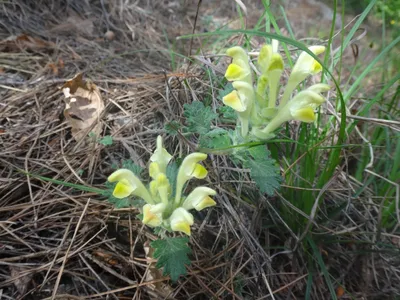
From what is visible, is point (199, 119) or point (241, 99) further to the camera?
point (199, 119)

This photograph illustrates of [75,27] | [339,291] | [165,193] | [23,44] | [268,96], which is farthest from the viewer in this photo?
[75,27]

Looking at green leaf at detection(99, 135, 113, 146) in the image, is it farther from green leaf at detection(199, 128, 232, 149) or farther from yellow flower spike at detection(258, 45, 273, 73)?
yellow flower spike at detection(258, 45, 273, 73)

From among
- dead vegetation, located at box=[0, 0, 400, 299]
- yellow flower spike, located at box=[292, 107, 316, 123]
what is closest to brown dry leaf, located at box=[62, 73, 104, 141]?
dead vegetation, located at box=[0, 0, 400, 299]

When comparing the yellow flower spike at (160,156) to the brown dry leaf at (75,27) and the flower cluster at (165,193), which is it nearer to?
the flower cluster at (165,193)

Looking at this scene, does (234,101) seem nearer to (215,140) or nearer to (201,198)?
(215,140)

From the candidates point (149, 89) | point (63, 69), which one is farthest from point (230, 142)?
point (63, 69)

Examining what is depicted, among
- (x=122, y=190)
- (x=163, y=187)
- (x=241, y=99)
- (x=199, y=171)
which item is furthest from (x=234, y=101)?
(x=122, y=190)

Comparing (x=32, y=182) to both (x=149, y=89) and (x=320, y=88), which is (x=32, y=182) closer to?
(x=149, y=89)
